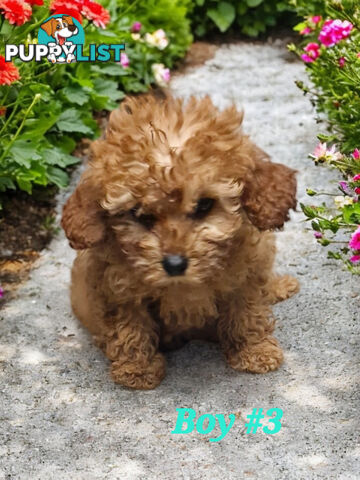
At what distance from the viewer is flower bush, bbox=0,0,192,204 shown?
4.43m

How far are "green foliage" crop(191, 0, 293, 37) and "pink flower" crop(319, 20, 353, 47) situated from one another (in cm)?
363

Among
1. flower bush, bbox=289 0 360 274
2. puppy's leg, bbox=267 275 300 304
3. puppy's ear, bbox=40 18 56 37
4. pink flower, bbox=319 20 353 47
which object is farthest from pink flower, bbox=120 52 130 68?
puppy's leg, bbox=267 275 300 304

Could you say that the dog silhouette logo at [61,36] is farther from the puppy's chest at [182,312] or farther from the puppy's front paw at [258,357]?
the puppy's front paw at [258,357]

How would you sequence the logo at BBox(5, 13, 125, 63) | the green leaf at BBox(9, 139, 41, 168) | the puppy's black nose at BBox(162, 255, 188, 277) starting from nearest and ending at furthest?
the puppy's black nose at BBox(162, 255, 188, 277) < the logo at BBox(5, 13, 125, 63) < the green leaf at BBox(9, 139, 41, 168)

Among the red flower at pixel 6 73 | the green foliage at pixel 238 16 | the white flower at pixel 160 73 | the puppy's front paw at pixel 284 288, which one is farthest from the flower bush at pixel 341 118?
the green foliage at pixel 238 16

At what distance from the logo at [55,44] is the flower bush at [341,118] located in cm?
141

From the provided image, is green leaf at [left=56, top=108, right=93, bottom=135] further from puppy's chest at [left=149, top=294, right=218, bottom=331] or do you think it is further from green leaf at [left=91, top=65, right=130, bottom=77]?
puppy's chest at [left=149, top=294, right=218, bottom=331]

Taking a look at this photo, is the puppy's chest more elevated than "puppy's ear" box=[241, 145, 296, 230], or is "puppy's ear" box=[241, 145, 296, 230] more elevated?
"puppy's ear" box=[241, 145, 296, 230]

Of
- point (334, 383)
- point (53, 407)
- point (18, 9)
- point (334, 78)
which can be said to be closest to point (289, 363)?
point (334, 383)

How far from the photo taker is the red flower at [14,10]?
4.05m

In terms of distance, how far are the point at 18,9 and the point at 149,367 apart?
196cm

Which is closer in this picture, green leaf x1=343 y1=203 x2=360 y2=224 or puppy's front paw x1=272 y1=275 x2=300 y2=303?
green leaf x1=343 y1=203 x2=360 y2=224

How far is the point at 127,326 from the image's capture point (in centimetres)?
396

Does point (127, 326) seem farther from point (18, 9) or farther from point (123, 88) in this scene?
point (123, 88)
